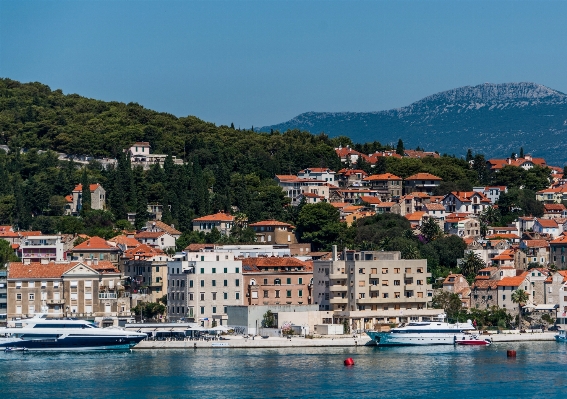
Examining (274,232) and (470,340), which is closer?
(470,340)

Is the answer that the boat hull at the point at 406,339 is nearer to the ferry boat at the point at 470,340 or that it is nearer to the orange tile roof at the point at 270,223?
the ferry boat at the point at 470,340

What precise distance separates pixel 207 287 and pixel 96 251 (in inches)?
655

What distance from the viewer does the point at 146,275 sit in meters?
86.3

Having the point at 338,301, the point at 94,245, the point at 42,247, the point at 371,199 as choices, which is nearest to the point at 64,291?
the point at 94,245

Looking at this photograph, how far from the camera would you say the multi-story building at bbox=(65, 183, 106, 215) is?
110062mm

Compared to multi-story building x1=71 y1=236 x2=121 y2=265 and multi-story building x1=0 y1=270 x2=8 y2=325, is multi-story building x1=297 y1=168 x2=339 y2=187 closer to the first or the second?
multi-story building x1=71 y1=236 x2=121 y2=265

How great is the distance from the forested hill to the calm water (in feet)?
164

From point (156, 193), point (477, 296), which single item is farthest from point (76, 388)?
point (156, 193)

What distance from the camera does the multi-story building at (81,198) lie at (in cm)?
11006

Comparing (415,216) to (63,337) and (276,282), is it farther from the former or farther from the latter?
(63,337)

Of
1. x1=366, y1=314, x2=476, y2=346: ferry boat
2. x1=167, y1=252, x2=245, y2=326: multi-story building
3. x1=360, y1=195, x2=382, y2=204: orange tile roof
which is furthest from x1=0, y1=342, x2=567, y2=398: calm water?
x1=360, y1=195, x2=382, y2=204: orange tile roof

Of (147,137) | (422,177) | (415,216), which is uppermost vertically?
(147,137)

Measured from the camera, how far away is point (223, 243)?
3856 inches

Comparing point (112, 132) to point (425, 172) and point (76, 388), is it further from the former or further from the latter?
point (76, 388)
